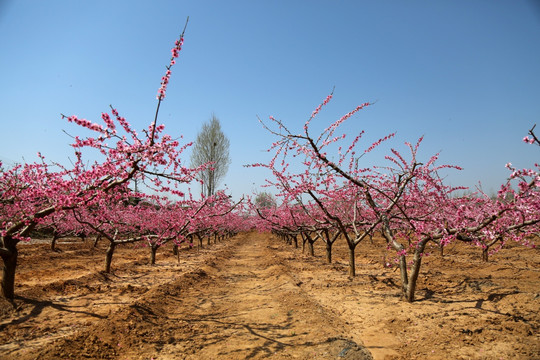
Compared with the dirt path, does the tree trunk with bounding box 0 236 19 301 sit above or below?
above

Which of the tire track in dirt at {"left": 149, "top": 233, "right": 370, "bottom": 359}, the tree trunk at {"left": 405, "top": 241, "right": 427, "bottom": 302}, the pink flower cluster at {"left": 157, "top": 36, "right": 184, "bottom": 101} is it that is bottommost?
the tire track in dirt at {"left": 149, "top": 233, "right": 370, "bottom": 359}

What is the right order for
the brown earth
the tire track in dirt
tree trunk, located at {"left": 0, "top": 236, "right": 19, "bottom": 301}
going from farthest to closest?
tree trunk, located at {"left": 0, "top": 236, "right": 19, "bottom": 301}
the tire track in dirt
the brown earth

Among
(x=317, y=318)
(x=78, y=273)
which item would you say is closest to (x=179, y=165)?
(x=317, y=318)

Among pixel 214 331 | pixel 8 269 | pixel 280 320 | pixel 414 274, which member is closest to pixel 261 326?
pixel 280 320

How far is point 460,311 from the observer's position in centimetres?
579

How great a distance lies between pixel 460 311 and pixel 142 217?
18.7 meters

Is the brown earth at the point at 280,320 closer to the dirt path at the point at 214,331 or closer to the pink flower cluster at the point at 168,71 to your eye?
the dirt path at the point at 214,331

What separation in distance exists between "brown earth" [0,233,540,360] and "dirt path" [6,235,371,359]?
0.07 feet

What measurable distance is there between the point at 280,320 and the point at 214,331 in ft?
4.76

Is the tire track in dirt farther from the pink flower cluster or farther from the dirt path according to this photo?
the pink flower cluster

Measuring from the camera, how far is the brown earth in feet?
14.9

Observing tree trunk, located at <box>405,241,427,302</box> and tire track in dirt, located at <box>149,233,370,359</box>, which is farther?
tree trunk, located at <box>405,241,427,302</box>

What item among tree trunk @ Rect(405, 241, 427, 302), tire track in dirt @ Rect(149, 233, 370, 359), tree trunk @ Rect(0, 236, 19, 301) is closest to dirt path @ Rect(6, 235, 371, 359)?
tire track in dirt @ Rect(149, 233, 370, 359)

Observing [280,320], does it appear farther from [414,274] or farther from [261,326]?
[414,274]
